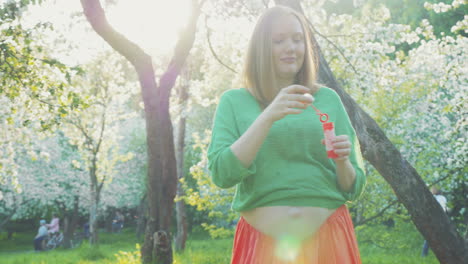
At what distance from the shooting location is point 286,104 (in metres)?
1.76

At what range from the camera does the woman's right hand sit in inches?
68.8

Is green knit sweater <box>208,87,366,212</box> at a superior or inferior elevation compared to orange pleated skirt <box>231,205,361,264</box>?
superior

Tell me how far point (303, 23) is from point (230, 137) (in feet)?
1.95

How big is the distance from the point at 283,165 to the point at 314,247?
34 cm

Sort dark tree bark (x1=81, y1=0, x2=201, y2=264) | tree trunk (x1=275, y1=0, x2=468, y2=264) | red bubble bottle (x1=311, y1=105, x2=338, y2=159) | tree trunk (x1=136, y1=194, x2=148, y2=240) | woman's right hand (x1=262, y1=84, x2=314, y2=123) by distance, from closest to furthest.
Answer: woman's right hand (x1=262, y1=84, x2=314, y2=123) → red bubble bottle (x1=311, y1=105, x2=338, y2=159) → tree trunk (x1=275, y1=0, x2=468, y2=264) → dark tree bark (x1=81, y1=0, x2=201, y2=264) → tree trunk (x1=136, y1=194, x2=148, y2=240)

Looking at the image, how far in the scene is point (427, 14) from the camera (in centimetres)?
2219

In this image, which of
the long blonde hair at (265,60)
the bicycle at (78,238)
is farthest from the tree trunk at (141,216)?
the long blonde hair at (265,60)

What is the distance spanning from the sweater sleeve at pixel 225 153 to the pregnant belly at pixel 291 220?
18 centimetres

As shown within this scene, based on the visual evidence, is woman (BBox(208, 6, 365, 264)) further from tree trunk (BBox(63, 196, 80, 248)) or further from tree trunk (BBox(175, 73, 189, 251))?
tree trunk (BBox(63, 196, 80, 248))

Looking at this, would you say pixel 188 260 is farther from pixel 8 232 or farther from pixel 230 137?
pixel 8 232

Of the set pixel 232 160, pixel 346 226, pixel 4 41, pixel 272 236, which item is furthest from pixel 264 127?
pixel 4 41

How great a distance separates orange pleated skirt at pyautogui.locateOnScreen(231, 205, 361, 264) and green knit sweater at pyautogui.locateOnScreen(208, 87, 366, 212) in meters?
0.09

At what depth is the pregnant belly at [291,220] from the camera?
187 cm

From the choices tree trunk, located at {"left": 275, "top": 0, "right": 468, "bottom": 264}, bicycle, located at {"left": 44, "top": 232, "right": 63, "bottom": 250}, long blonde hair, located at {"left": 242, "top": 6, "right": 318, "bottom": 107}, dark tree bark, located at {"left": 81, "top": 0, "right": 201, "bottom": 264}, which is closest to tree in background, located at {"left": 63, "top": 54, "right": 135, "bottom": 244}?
bicycle, located at {"left": 44, "top": 232, "right": 63, "bottom": 250}
